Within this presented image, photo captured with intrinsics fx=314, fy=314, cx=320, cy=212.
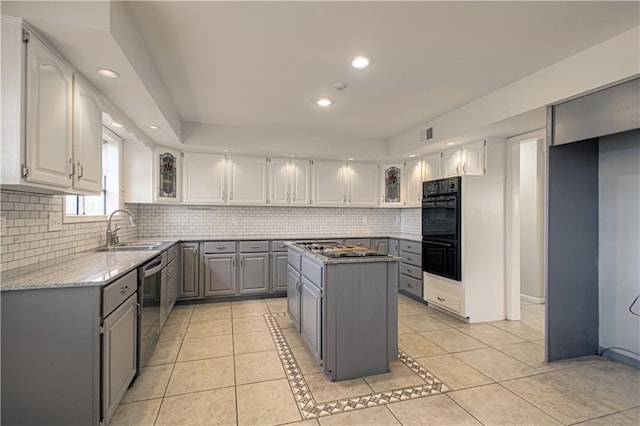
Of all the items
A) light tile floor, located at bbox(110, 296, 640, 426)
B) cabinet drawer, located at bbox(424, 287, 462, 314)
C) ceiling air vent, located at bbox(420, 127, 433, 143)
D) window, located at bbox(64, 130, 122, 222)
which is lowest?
light tile floor, located at bbox(110, 296, 640, 426)

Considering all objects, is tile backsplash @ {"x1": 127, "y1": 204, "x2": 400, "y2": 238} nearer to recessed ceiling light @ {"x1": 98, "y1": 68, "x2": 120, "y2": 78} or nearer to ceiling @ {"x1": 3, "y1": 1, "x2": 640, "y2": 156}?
ceiling @ {"x1": 3, "y1": 1, "x2": 640, "y2": 156}

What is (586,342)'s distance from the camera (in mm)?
2793

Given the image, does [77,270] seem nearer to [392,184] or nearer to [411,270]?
[411,270]

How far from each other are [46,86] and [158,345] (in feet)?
7.49

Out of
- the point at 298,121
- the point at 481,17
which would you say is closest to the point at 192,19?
the point at 481,17

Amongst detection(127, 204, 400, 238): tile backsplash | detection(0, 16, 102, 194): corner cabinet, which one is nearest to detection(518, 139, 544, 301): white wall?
detection(127, 204, 400, 238): tile backsplash

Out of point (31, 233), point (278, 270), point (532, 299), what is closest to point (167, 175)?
point (278, 270)

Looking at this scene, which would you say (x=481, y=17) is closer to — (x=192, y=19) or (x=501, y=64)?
(x=501, y=64)

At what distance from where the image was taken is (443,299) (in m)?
3.90

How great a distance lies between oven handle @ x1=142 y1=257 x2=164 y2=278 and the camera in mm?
2393

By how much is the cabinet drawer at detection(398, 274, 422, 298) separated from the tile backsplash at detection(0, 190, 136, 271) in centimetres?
390

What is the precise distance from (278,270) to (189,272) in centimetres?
120

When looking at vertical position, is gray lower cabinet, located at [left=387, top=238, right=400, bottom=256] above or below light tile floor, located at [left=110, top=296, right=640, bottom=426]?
above

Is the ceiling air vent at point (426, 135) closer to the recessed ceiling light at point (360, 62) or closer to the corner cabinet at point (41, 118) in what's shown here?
the recessed ceiling light at point (360, 62)
